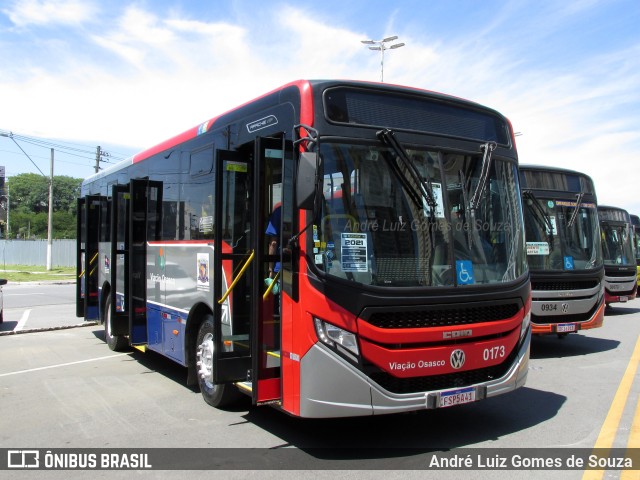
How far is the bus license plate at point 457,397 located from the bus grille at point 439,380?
86 mm

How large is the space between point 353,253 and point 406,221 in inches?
23.7

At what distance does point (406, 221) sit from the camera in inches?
204

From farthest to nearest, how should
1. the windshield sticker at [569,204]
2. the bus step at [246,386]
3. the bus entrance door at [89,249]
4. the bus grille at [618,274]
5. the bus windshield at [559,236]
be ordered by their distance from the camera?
1. the bus grille at [618,274]
2. the bus entrance door at [89,249]
3. the windshield sticker at [569,204]
4. the bus windshield at [559,236]
5. the bus step at [246,386]

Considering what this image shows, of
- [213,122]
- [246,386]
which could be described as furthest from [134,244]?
[246,386]

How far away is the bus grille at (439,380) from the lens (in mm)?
4996

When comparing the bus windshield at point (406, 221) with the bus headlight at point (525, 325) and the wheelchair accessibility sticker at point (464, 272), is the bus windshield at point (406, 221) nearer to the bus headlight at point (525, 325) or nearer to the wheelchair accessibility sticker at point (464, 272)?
the wheelchair accessibility sticker at point (464, 272)

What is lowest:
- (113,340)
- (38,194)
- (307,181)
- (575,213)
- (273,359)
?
(113,340)

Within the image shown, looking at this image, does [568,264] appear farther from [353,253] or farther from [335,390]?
[335,390]

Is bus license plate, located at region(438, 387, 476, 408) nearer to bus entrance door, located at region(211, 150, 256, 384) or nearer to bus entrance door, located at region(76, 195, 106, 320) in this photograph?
bus entrance door, located at region(211, 150, 256, 384)

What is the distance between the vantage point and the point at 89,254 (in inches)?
456

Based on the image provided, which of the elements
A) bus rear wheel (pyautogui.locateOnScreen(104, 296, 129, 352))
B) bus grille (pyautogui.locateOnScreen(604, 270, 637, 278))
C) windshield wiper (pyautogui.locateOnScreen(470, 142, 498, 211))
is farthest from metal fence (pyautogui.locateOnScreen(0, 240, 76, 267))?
windshield wiper (pyautogui.locateOnScreen(470, 142, 498, 211))

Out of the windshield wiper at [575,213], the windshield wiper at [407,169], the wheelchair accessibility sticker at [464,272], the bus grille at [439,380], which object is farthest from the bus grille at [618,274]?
the windshield wiper at [407,169]

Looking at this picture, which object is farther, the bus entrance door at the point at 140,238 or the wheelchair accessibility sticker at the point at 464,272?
the bus entrance door at the point at 140,238

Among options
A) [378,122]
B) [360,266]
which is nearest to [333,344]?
[360,266]
